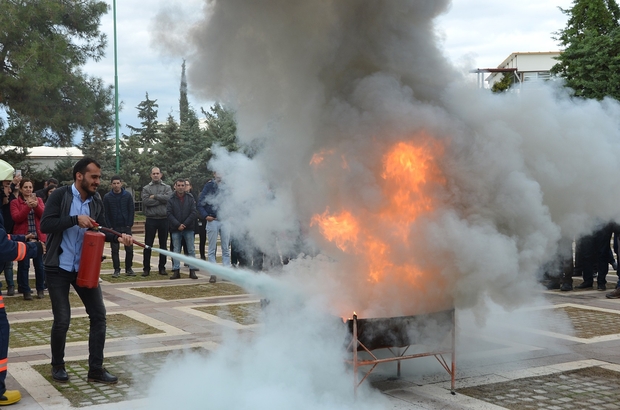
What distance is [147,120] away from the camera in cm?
5072

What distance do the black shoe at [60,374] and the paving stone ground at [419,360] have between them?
9cm

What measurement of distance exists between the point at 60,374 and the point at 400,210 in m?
3.58

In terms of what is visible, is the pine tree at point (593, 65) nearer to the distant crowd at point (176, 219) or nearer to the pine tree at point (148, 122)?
the distant crowd at point (176, 219)

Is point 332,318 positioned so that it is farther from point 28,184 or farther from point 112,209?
point 112,209

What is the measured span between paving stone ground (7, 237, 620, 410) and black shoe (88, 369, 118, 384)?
8 centimetres

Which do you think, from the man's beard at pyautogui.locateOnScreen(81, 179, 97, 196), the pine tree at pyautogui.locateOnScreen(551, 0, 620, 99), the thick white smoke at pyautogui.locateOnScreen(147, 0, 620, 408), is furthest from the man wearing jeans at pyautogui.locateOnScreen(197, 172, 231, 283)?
the pine tree at pyautogui.locateOnScreen(551, 0, 620, 99)

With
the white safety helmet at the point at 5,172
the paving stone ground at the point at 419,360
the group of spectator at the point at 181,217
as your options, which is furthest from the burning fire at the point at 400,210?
the group of spectator at the point at 181,217

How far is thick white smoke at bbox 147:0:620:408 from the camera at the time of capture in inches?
227

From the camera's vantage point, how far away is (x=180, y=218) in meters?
14.1

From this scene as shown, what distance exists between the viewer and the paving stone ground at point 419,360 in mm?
5891

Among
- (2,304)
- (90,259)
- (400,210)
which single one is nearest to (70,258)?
(90,259)

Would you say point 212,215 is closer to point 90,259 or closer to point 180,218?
point 180,218

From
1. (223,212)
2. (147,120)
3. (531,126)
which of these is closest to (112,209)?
(223,212)

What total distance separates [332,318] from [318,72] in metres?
2.18
